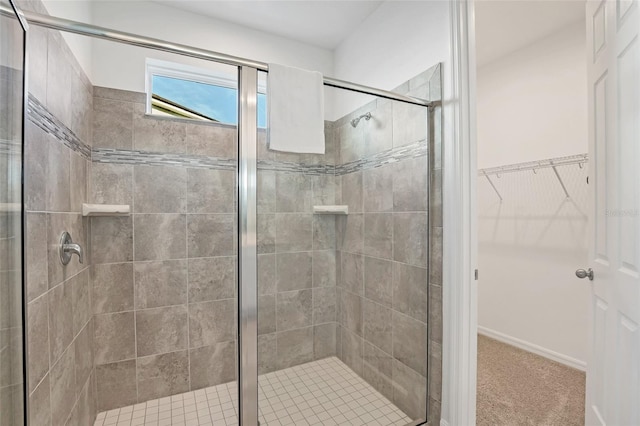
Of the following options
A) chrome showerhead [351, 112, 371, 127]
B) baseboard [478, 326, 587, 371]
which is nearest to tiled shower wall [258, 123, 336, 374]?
chrome showerhead [351, 112, 371, 127]

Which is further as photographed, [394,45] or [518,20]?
[518,20]

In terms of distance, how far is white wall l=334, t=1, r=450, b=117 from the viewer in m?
1.64

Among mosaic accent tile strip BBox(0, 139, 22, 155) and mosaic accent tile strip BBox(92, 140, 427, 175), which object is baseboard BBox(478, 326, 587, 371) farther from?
mosaic accent tile strip BBox(0, 139, 22, 155)

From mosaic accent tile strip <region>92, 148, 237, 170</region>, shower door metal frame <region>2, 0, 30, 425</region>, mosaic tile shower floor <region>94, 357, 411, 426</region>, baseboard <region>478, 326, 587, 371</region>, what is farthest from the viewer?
baseboard <region>478, 326, 587, 371</region>

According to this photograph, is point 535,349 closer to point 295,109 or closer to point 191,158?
point 295,109

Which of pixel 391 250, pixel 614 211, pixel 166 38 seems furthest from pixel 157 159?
pixel 614 211

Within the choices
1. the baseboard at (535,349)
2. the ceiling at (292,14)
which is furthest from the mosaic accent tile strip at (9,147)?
the baseboard at (535,349)

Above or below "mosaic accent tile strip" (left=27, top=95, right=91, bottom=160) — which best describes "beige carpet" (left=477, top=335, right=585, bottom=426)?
below

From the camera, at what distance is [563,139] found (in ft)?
7.88

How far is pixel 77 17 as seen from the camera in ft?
5.15

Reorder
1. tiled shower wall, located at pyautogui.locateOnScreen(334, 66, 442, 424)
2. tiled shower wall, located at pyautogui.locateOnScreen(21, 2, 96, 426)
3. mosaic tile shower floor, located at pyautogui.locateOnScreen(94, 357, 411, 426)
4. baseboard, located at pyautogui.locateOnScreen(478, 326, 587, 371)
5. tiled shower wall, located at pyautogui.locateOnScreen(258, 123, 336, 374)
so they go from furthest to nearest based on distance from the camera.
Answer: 1. baseboard, located at pyautogui.locateOnScreen(478, 326, 587, 371)
2. tiled shower wall, located at pyautogui.locateOnScreen(334, 66, 442, 424)
3. mosaic tile shower floor, located at pyautogui.locateOnScreen(94, 357, 411, 426)
4. tiled shower wall, located at pyautogui.locateOnScreen(258, 123, 336, 374)
5. tiled shower wall, located at pyautogui.locateOnScreen(21, 2, 96, 426)

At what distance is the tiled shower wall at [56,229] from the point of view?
1.03 meters

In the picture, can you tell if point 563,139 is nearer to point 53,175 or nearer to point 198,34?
point 198,34

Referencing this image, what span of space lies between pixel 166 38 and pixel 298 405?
2.40 m
